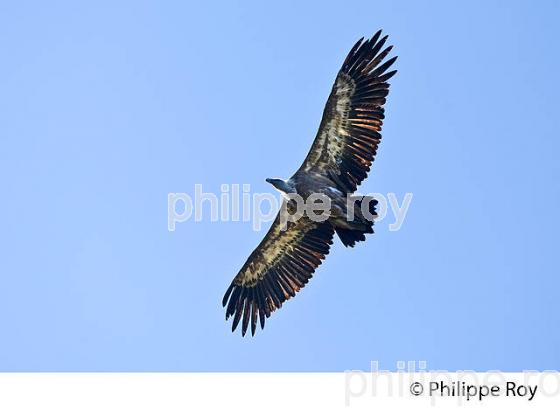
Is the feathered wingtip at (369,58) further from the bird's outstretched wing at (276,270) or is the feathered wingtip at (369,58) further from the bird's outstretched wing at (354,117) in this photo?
the bird's outstretched wing at (276,270)

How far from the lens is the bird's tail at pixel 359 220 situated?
21.2 meters

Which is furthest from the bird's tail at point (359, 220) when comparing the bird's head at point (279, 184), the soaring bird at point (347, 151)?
the bird's head at point (279, 184)

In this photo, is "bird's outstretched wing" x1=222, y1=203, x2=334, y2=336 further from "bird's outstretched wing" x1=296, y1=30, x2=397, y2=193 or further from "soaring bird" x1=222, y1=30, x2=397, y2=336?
"bird's outstretched wing" x1=296, y1=30, x2=397, y2=193

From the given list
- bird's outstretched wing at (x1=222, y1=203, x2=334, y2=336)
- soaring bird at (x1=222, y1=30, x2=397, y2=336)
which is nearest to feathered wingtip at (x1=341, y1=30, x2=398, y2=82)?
soaring bird at (x1=222, y1=30, x2=397, y2=336)

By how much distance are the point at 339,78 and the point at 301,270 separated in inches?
159

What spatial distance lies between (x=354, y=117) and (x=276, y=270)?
3.73 metres

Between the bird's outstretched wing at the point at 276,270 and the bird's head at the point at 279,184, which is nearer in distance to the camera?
the bird's head at the point at 279,184

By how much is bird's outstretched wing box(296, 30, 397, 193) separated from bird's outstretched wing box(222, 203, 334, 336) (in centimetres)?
145

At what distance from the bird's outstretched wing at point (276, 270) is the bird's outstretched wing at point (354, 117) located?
1.45 metres

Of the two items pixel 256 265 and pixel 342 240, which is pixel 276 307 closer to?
pixel 256 265

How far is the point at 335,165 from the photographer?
22.1 metres

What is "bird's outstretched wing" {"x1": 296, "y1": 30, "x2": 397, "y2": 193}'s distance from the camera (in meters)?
21.8

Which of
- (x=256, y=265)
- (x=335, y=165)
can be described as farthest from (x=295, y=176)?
(x=256, y=265)
